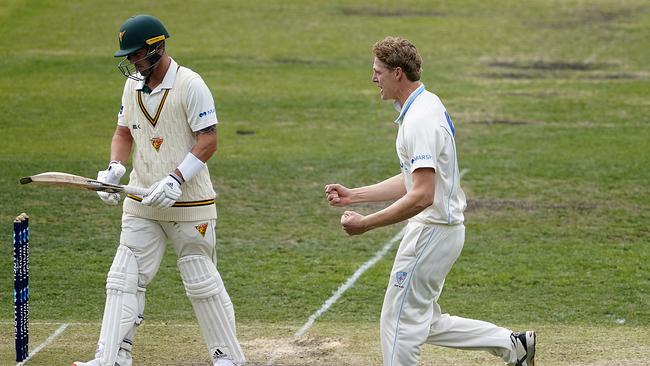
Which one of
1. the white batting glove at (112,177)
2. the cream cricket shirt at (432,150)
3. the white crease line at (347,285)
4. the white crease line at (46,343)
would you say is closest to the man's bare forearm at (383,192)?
the cream cricket shirt at (432,150)

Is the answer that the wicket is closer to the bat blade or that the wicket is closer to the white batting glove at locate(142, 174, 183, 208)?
the bat blade

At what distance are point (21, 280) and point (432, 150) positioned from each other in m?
3.07

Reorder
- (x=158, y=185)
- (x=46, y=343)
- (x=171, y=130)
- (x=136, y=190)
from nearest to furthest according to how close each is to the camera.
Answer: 1. (x=158, y=185)
2. (x=136, y=190)
3. (x=171, y=130)
4. (x=46, y=343)

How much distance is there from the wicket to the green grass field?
18cm

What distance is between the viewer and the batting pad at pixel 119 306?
24.8 feet

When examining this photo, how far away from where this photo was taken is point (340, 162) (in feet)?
53.9

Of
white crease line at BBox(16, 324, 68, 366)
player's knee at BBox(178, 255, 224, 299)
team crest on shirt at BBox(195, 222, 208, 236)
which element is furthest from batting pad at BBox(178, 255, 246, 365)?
white crease line at BBox(16, 324, 68, 366)

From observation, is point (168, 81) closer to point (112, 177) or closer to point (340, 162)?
point (112, 177)

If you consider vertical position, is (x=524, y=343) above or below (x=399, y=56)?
below

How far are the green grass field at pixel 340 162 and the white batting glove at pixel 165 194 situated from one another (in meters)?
1.42

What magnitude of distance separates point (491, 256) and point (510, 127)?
708 centimetres

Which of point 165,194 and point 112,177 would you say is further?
point 112,177

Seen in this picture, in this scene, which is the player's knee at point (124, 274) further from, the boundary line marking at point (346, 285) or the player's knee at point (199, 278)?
the boundary line marking at point (346, 285)

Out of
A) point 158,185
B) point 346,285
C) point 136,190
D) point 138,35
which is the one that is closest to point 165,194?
point 158,185
